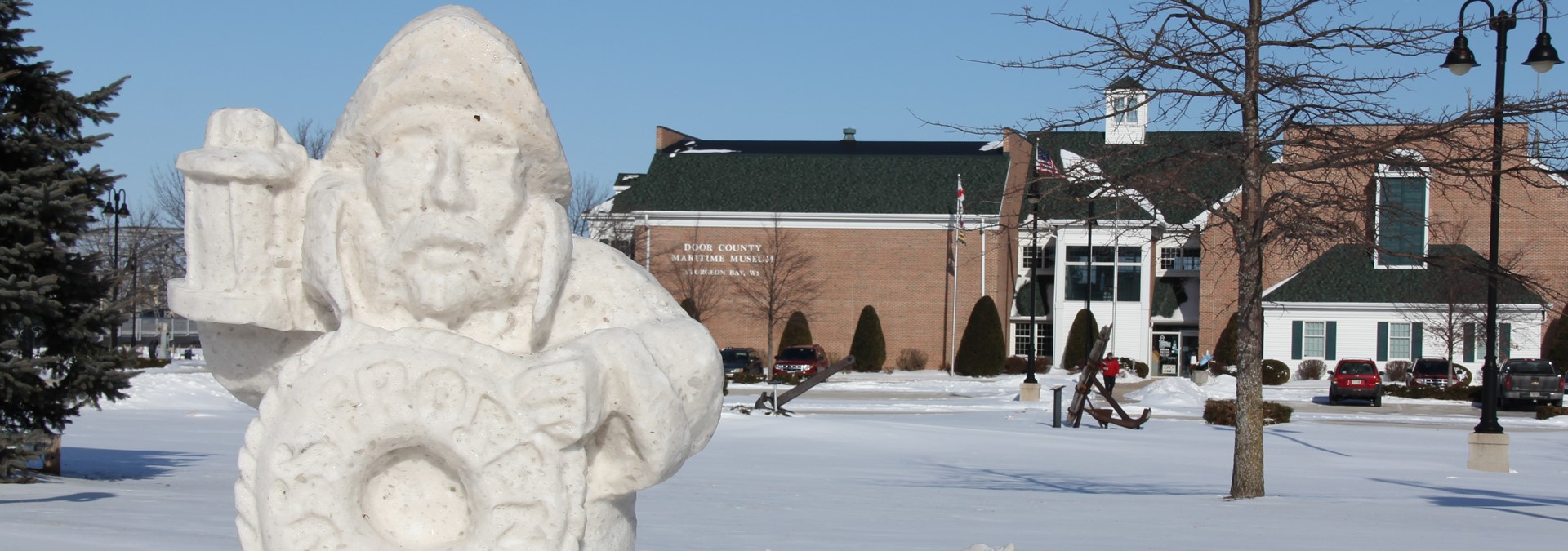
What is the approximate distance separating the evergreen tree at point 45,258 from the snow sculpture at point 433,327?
9.33 metres

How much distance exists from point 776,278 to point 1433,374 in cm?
2202

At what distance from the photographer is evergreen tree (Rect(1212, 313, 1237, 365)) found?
47.0 meters

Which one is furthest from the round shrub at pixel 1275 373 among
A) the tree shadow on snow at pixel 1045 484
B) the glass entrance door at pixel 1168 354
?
the tree shadow on snow at pixel 1045 484

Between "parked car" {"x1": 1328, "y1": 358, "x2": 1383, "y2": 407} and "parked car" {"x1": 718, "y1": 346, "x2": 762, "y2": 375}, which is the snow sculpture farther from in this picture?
"parked car" {"x1": 718, "y1": 346, "x2": 762, "y2": 375}

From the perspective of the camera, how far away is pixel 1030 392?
34.1m

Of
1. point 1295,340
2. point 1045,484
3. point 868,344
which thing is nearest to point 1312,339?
point 1295,340

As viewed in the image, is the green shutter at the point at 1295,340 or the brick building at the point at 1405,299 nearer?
the brick building at the point at 1405,299

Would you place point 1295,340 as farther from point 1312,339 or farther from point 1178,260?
point 1178,260

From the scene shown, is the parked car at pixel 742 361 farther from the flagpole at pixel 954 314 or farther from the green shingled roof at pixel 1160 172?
the green shingled roof at pixel 1160 172

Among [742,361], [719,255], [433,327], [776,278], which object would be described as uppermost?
[719,255]

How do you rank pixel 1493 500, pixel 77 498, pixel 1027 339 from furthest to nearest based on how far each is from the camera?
pixel 1027 339
pixel 1493 500
pixel 77 498

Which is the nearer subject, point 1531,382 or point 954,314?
point 1531,382

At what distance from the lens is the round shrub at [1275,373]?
46.1m

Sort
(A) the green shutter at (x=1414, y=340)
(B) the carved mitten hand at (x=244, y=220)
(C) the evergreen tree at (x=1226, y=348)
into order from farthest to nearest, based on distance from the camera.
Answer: (A) the green shutter at (x=1414, y=340) → (C) the evergreen tree at (x=1226, y=348) → (B) the carved mitten hand at (x=244, y=220)
